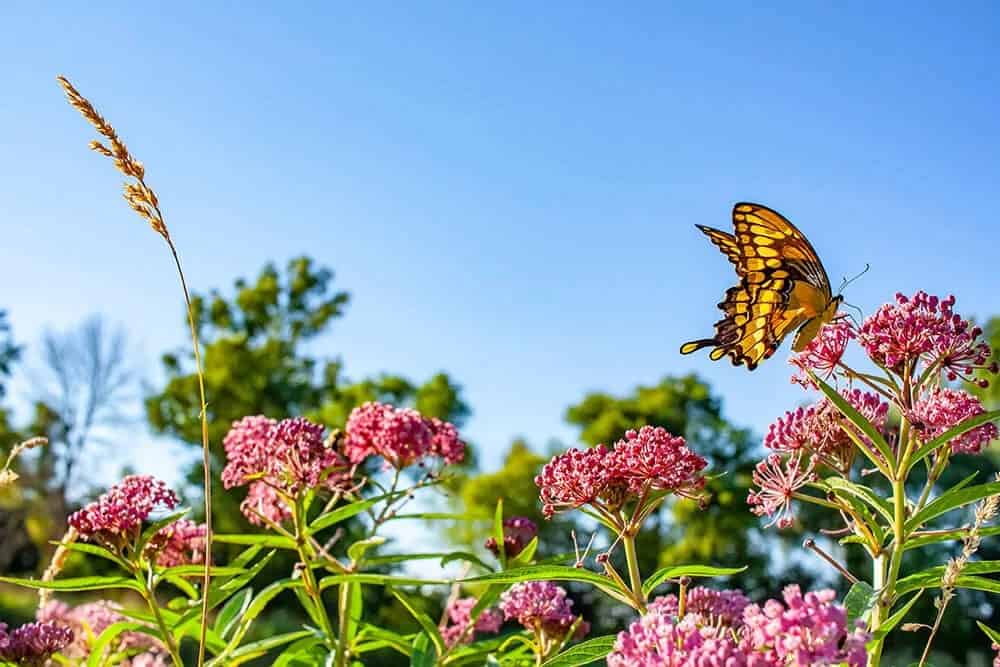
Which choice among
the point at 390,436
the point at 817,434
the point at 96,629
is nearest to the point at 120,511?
the point at 390,436

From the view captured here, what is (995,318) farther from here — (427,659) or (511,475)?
(427,659)

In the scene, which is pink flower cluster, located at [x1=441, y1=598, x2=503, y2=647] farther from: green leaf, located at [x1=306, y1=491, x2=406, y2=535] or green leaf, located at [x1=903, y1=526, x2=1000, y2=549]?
green leaf, located at [x1=903, y1=526, x2=1000, y2=549]

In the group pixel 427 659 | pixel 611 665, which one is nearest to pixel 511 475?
pixel 427 659

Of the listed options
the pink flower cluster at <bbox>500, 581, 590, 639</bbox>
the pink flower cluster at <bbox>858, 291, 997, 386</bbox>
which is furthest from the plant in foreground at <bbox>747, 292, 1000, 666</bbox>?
the pink flower cluster at <bbox>500, 581, 590, 639</bbox>

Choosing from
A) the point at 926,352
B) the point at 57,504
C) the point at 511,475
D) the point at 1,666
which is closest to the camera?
the point at 926,352

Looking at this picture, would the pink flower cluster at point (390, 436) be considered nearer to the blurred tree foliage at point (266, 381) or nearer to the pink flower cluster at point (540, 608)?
the pink flower cluster at point (540, 608)

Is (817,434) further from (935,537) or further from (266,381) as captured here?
(266,381)

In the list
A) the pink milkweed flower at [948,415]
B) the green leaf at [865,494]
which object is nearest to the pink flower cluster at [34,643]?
the green leaf at [865,494]
